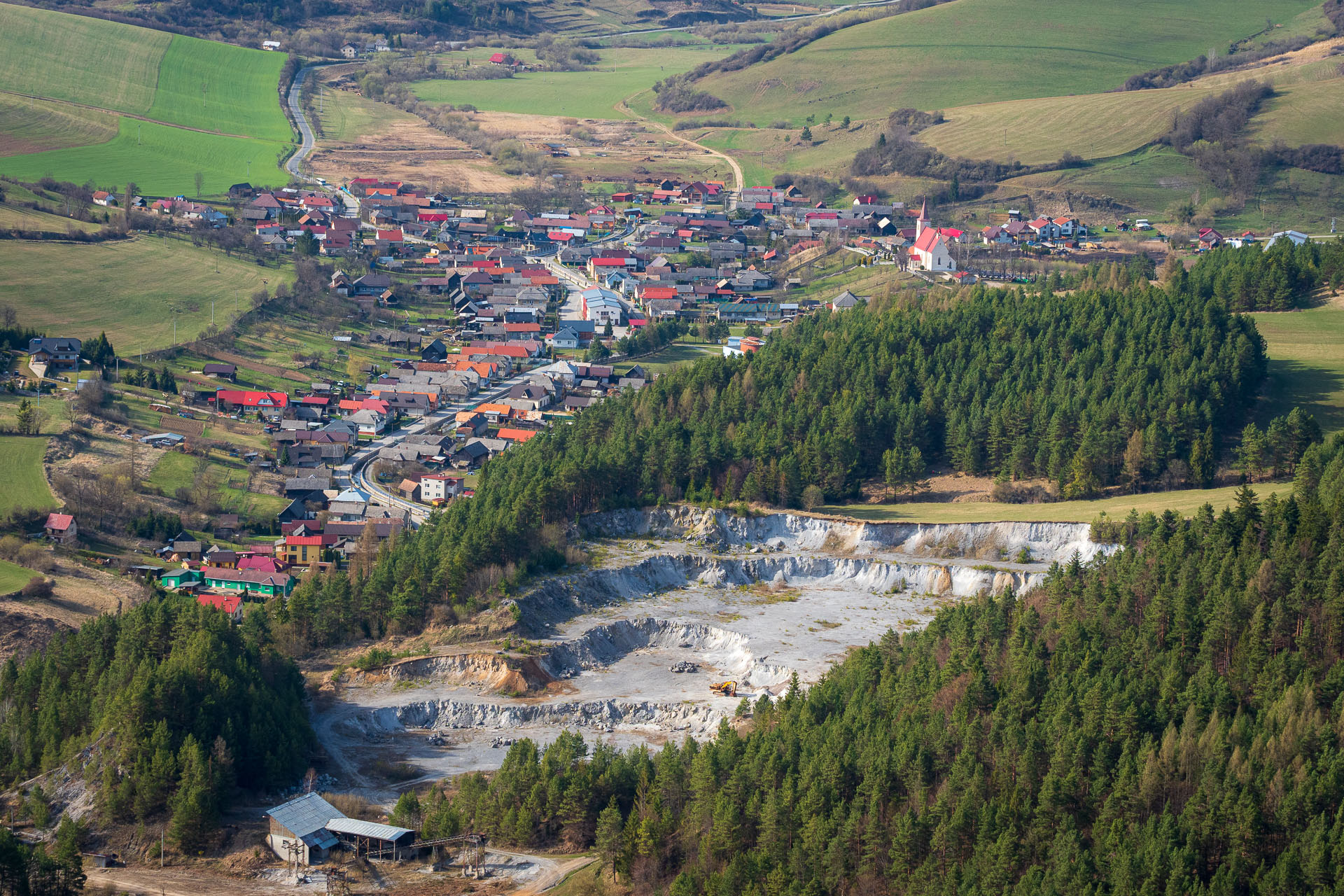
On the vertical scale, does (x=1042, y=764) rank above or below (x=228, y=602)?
above

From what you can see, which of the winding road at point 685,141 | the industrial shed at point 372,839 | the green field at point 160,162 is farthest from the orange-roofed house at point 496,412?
the winding road at point 685,141

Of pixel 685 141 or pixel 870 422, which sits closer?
pixel 870 422

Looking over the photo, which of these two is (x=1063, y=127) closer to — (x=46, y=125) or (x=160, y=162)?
(x=160, y=162)

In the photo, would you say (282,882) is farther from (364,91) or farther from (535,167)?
(364,91)

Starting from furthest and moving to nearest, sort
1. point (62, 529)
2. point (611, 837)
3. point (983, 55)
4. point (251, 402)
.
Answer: point (983, 55) → point (251, 402) → point (62, 529) → point (611, 837)

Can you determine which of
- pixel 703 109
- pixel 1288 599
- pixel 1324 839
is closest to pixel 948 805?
pixel 1324 839

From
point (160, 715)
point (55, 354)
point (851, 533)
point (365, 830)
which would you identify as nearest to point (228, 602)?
point (160, 715)

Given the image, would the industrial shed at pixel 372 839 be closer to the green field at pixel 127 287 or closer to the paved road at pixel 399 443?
the paved road at pixel 399 443

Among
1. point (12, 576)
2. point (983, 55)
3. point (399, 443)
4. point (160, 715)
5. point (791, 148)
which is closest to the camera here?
point (160, 715)
